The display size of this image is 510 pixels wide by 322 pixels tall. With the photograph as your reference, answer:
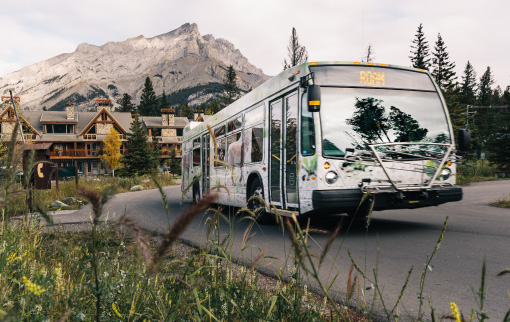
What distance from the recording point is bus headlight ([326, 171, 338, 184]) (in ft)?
21.9

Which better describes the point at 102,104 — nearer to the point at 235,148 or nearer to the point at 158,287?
the point at 235,148

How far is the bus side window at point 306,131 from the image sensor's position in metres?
6.90

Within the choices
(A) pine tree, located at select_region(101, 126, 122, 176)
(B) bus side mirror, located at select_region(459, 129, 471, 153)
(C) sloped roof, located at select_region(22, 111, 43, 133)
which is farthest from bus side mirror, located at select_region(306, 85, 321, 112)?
(C) sloped roof, located at select_region(22, 111, 43, 133)

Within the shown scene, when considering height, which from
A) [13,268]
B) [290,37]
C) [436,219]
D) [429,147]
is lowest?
[436,219]

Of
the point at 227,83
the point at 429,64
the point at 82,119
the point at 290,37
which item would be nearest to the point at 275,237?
the point at 429,64

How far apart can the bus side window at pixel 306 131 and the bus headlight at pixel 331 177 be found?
1.49ft

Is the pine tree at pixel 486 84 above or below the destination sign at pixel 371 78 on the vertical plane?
above

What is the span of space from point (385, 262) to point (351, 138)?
7.99 ft

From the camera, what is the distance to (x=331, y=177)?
670 centimetres

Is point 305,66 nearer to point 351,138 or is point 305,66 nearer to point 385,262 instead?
point 351,138

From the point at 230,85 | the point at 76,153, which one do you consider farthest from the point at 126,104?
the point at 76,153

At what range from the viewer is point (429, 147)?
7.18 metres

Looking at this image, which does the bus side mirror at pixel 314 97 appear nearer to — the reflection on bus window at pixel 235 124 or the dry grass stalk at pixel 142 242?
the reflection on bus window at pixel 235 124

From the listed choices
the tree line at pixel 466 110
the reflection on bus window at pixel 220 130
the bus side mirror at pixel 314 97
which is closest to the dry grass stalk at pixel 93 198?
the bus side mirror at pixel 314 97
